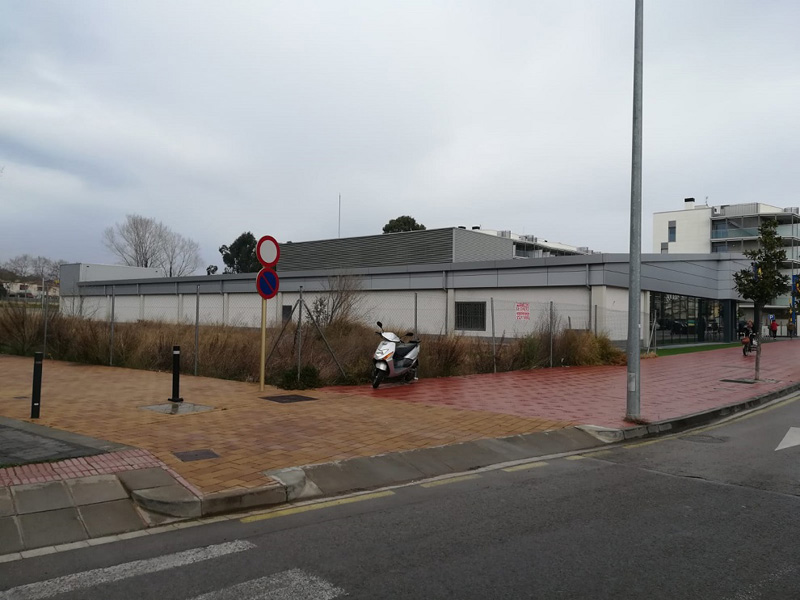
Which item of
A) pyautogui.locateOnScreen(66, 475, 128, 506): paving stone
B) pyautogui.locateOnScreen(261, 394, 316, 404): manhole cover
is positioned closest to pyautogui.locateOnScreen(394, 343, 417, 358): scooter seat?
pyautogui.locateOnScreen(261, 394, 316, 404): manhole cover

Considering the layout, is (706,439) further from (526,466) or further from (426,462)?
(426,462)

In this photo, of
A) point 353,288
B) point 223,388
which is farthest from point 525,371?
point 223,388

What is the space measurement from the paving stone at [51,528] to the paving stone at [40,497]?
0.25 ft

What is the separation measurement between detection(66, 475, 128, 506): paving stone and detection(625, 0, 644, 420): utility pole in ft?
26.1

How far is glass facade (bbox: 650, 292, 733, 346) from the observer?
103 ft

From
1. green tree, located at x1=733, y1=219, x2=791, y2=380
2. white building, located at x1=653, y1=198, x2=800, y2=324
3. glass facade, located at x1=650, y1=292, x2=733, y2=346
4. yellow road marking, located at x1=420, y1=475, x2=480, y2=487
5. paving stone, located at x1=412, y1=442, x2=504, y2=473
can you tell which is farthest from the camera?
white building, located at x1=653, y1=198, x2=800, y2=324

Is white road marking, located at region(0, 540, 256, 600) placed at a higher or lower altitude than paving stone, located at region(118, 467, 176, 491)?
lower

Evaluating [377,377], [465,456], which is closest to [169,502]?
[465,456]

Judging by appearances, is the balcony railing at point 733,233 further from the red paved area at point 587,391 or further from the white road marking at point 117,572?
the white road marking at point 117,572

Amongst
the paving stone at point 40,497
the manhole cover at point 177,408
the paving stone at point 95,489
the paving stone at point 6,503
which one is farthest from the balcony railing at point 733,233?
the paving stone at point 6,503

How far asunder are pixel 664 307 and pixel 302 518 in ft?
101

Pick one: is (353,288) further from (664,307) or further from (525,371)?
(664,307)

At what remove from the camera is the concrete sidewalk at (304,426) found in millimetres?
5898

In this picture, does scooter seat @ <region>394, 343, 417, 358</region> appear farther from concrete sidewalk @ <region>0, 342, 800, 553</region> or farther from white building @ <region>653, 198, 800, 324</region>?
white building @ <region>653, 198, 800, 324</region>
